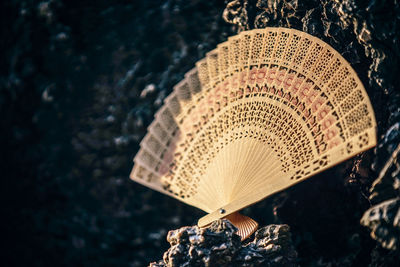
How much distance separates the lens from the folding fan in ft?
4.90

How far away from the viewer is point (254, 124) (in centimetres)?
173

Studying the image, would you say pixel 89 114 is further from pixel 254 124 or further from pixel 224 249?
pixel 224 249

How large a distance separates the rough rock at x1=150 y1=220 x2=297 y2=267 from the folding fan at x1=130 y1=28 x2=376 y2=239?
121 mm

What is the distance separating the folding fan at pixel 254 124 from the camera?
1.49 meters

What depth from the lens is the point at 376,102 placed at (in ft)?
5.18

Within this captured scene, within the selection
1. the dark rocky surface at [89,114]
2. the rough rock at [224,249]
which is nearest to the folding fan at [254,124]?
the rough rock at [224,249]

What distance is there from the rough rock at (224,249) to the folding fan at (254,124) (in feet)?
0.40

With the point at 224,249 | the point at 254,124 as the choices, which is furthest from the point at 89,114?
the point at 224,249

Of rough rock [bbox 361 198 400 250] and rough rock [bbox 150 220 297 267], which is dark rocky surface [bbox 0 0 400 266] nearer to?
rough rock [bbox 150 220 297 267]

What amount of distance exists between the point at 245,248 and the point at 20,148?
5.55ft

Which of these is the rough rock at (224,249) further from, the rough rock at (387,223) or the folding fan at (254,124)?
the rough rock at (387,223)

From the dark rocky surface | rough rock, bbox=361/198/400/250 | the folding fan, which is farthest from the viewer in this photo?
the dark rocky surface

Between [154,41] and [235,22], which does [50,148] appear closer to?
[154,41]

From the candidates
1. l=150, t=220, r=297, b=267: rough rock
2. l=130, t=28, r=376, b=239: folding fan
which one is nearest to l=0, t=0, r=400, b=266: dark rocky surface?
l=130, t=28, r=376, b=239: folding fan
